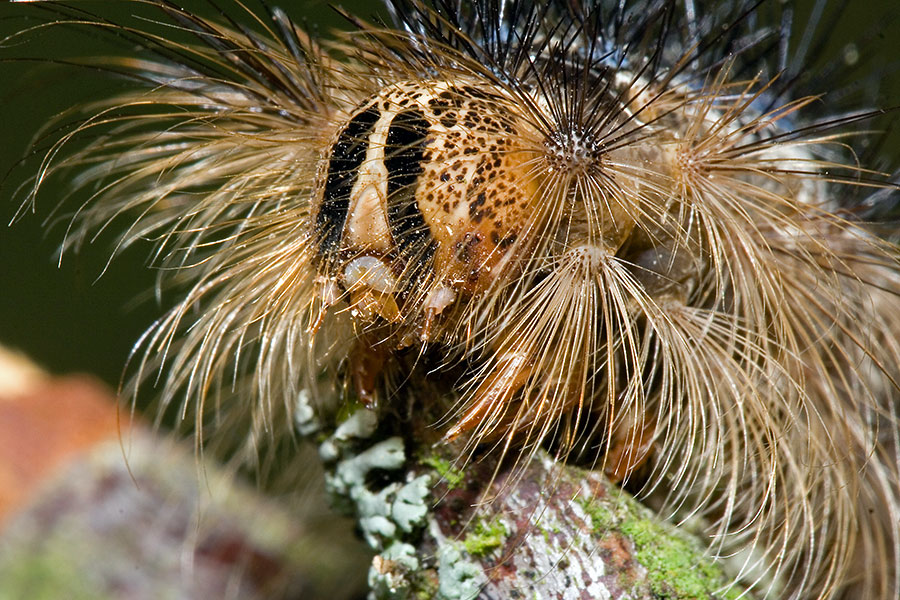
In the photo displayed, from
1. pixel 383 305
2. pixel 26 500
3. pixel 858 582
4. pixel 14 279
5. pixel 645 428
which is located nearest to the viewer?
pixel 383 305

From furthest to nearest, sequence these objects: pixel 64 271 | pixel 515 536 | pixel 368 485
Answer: pixel 64 271 → pixel 368 485 → pixel 515 536

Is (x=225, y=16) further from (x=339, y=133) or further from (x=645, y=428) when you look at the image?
(x=645, y=428)

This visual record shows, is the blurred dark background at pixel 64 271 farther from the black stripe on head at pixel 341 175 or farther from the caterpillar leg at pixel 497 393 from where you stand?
the caterpillar leg at pixel 497 393

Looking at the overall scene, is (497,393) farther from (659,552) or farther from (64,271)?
(64,271)

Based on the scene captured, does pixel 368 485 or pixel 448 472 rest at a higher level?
pixel 448 472

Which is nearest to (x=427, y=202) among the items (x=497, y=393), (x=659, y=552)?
(x=497, y=393)

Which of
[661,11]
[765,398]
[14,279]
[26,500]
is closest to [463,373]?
[765,398]

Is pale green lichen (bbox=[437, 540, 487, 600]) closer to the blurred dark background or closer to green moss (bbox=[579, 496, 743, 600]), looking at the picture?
green moss (bbox=[579, 496, 743, 600])

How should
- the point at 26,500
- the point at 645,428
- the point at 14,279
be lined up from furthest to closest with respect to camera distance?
the point at 14,279, the point at 26,500, the point at 645,428
